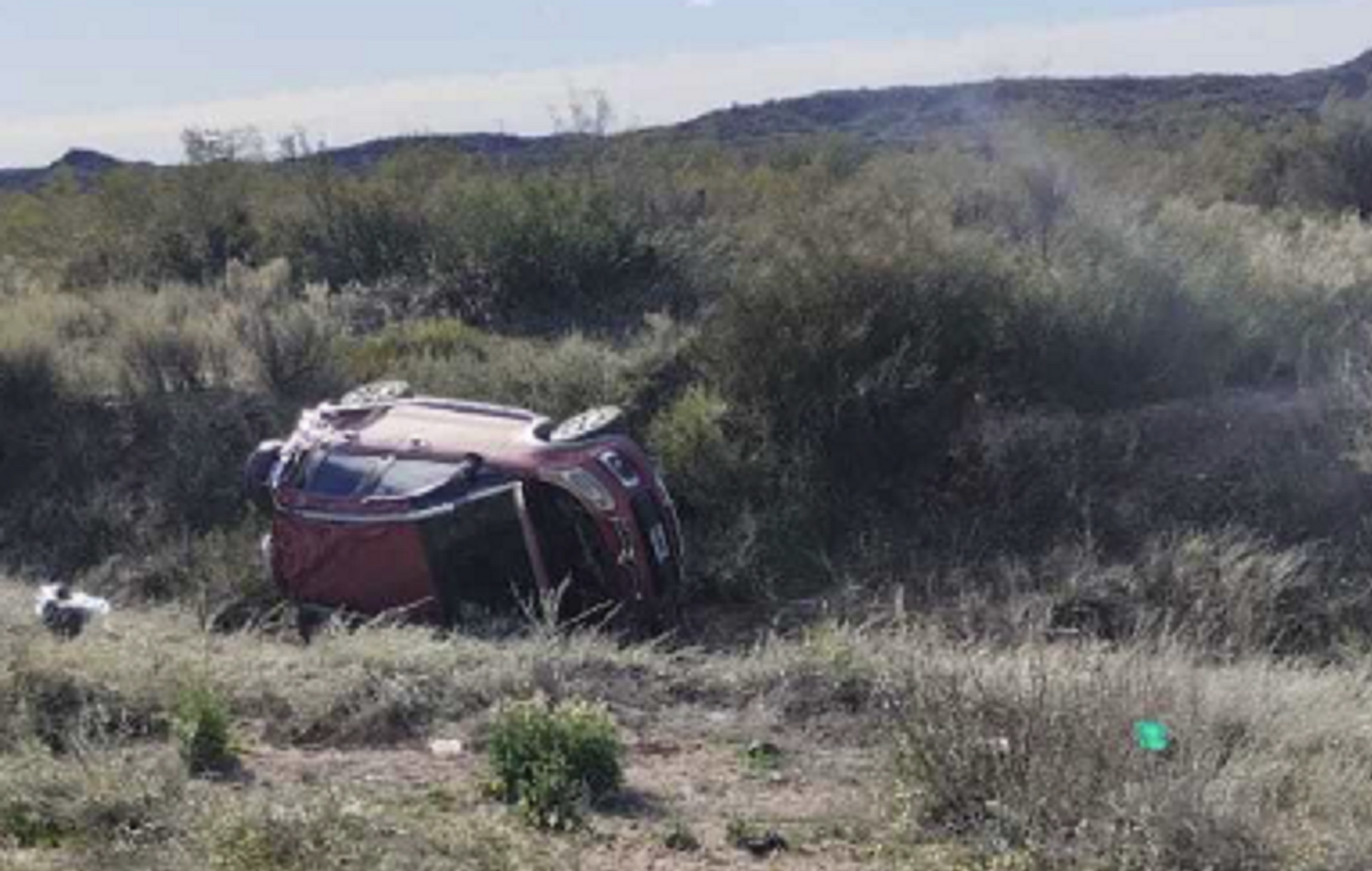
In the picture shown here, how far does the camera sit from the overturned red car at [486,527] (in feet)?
38.1

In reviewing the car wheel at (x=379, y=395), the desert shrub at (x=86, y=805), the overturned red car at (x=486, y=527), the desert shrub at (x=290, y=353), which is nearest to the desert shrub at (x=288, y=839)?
the desert shrub at (x=86, y=805)

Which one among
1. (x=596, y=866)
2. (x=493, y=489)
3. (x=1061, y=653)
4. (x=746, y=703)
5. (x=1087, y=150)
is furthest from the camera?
(x=1087, y=150)

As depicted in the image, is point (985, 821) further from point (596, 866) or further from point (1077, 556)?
point (1077, 556)

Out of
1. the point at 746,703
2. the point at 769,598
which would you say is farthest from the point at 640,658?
the point at 769,598

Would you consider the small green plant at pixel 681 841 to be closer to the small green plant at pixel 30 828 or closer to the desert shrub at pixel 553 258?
the small green plant at pixel 30 828

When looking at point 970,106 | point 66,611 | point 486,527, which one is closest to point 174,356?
point 486,527

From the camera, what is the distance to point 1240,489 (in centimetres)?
1338

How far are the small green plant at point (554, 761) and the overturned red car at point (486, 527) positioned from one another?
4548 millimetres

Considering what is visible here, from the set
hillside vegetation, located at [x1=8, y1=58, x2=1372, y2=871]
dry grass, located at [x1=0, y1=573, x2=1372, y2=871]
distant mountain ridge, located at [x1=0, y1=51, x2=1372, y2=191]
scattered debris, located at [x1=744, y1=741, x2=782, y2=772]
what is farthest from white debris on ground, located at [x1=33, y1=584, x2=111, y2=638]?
distant mountain ridge, located at [x1=0, y1=51, x2=1372, y2=191]

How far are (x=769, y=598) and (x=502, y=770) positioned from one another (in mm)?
7012

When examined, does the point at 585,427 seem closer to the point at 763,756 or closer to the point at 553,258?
the point at 763,756

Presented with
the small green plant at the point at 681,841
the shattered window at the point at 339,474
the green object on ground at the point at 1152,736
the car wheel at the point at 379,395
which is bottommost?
the small green plant at the point at 681,841

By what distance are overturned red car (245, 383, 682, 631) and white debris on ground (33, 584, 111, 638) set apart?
1.62 meters

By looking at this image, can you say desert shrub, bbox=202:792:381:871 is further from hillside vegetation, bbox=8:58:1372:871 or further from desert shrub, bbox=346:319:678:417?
desert shrub, bbox=346:319:678:417
